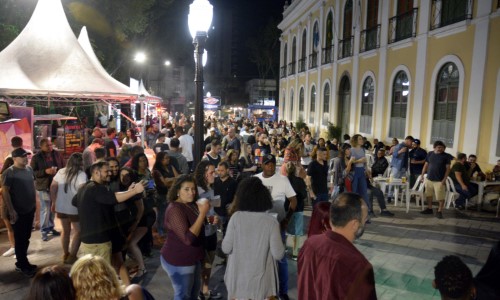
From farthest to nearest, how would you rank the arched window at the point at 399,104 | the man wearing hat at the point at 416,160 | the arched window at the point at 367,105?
the arched window at the point at 367,105 < the arched window at the point at 399,104 < the man wearing hat at the point at 416,160

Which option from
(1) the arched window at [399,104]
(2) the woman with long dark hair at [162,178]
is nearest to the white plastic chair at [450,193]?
(1) the arched window at [399,104]

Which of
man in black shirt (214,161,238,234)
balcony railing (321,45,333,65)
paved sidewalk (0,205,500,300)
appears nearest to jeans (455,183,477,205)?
paved sidewalk (0,205,500,300)

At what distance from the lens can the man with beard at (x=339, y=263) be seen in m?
2.24

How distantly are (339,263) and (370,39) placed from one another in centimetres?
1656

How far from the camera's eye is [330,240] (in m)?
2.41

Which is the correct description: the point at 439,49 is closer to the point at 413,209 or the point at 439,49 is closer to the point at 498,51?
the point at 498,51

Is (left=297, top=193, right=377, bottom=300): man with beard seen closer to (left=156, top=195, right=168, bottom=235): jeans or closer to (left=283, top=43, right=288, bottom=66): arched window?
(left=156, top=195, right=168, bottom=235): jeans

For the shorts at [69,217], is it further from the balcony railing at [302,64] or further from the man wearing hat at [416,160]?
the balcony railing at [302,64]

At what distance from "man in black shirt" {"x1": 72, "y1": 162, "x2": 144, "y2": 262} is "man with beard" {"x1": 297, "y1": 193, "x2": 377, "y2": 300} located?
208 cm

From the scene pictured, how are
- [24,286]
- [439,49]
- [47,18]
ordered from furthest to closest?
[439,49] → [47,18] → [24,286]

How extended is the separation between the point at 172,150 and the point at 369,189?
4.24 metres

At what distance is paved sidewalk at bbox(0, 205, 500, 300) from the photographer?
4910mm

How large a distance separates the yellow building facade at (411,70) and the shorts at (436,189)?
277cm

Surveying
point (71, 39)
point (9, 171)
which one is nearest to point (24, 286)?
point (9, 171)
